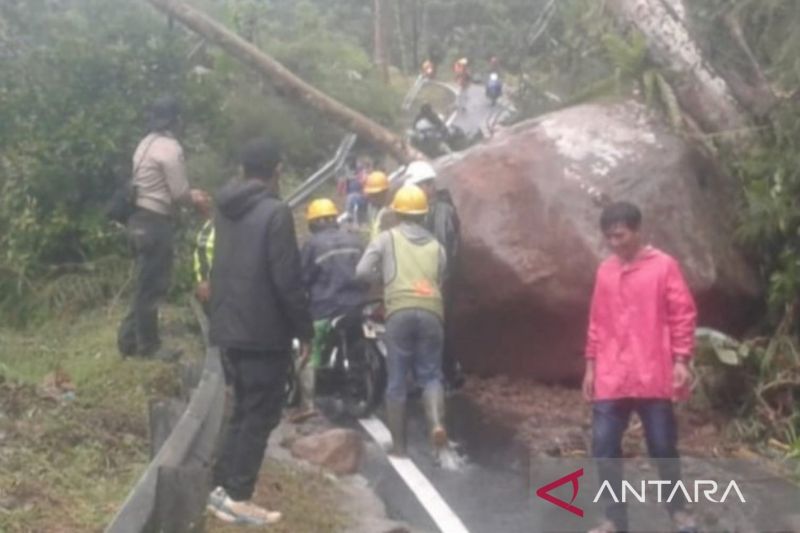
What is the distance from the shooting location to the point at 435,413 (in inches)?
407

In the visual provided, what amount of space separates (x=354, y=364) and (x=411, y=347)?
1.45 metres

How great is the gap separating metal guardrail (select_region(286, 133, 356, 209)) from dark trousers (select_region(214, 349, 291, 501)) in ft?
27.5

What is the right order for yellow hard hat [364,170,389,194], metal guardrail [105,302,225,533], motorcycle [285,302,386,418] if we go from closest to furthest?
metal guardrail [105,302,225,533], motorcycle [285,302,386,418], yellow hard hat [364,170,389,194]

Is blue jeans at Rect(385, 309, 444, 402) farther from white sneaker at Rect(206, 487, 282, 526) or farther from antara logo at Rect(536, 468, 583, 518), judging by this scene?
antara logo at Rect(536, 468, 583, 518)

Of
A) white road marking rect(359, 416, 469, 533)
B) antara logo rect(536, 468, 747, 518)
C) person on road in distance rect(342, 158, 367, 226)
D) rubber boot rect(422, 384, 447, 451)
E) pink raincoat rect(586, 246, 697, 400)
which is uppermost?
person on road in distance rect(342, 158, 367, 226)

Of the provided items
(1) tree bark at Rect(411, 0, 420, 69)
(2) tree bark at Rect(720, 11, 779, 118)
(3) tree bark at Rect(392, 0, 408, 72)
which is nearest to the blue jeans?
(2) tree bark at Rect(720, 11, 779, 118)

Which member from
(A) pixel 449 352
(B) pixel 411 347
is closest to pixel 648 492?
(B) pixel 411 347

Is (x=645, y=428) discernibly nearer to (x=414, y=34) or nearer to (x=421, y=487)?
(x=421, y=487)

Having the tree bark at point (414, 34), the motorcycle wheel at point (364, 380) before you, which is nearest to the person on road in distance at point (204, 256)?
the motorcycle wheel at point (364, 380)

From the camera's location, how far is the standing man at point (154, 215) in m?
11.3

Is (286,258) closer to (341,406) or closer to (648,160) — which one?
(341,406)

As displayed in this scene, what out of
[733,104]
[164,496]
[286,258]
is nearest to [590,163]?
[733,104]

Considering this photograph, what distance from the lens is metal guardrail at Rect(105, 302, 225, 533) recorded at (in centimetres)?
602

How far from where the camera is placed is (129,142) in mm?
14617
